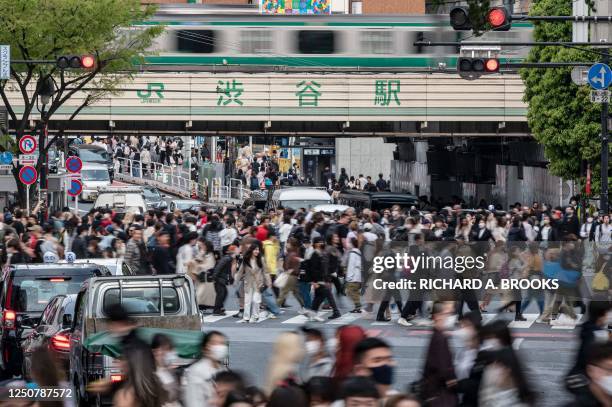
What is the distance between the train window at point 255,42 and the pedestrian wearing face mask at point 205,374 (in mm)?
41709

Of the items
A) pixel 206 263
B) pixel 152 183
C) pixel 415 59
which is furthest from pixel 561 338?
pixel 152 183

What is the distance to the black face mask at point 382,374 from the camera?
10383mm

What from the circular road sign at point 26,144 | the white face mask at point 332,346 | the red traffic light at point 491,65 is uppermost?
the red traffic light at point 491,65

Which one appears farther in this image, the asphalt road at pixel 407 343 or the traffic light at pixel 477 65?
the traffic light at pixel 477 65

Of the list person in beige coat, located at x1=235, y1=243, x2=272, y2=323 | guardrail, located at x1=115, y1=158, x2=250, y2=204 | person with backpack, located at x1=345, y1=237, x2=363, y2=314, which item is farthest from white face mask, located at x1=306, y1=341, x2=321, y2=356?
guardrail, located at x1=115, y1=158, x2=250, y2=204

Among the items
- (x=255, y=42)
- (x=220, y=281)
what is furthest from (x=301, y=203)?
(x=220, y=281)

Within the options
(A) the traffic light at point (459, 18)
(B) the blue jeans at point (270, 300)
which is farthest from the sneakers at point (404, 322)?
(A) the traffic light at point (459, 18)

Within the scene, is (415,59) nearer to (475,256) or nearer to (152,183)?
(152,183)

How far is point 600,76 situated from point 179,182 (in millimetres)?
39100

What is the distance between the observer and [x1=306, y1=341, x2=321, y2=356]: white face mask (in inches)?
453

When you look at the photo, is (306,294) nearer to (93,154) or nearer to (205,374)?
(205,374)

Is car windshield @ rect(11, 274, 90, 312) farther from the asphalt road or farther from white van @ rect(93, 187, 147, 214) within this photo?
white van @ rect(93, 187, 147, 214)

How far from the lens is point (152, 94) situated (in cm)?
5391

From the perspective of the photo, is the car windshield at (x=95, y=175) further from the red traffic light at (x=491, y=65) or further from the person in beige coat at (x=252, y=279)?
the red traffic light at (x=491, y=65)
